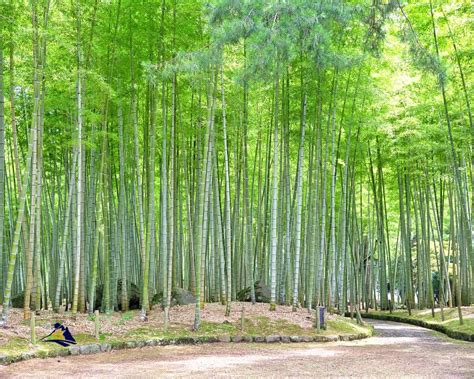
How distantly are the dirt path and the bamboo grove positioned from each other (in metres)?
1.40

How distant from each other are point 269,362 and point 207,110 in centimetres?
512

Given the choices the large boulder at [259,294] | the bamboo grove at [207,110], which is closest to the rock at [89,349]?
the bamboo grove at [207,110]

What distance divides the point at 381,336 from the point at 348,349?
272 cm

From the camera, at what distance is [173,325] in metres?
8.48

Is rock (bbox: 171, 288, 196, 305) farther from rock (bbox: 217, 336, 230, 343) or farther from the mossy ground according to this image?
rock (bbox: 217, 336, 230, 343)

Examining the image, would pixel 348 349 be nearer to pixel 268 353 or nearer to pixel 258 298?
pixel 268 353

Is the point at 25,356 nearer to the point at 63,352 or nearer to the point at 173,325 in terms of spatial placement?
the point at 63,352

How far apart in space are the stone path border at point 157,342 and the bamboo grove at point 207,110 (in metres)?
0.53

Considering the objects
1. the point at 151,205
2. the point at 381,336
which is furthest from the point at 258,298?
the point at 151,205

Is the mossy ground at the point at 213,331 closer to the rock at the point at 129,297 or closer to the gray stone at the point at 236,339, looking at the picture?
the gray stone at the point at 236,339

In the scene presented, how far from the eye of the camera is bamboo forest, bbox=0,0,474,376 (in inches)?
238

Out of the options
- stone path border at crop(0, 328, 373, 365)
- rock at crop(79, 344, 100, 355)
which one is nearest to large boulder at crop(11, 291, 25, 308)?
stone path border at crop(0, 328, 373, 365)

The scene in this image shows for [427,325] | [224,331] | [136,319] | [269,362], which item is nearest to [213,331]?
[224,331]

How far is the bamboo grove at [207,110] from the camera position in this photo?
600 cm
